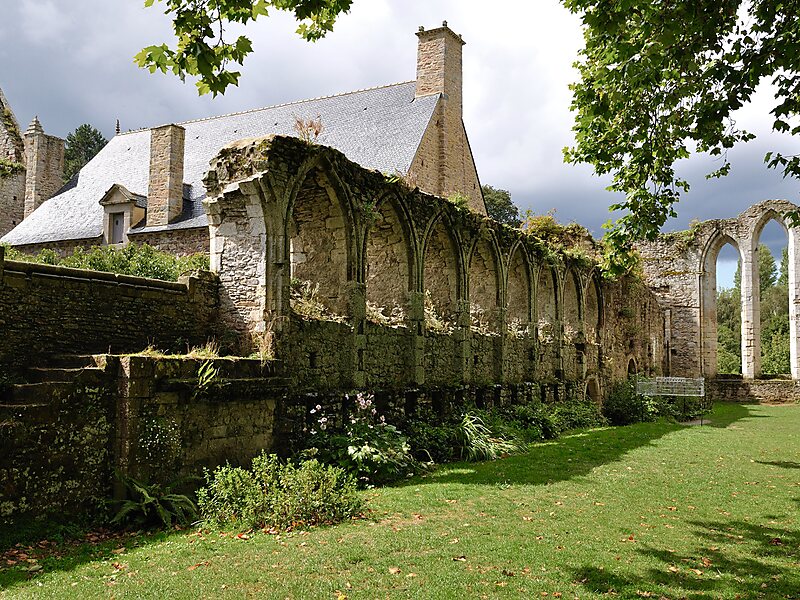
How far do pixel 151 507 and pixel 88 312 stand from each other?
235 centimetres

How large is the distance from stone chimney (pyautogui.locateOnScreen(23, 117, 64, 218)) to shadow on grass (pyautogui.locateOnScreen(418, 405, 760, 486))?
756 inches

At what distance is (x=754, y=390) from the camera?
2870 centimetres

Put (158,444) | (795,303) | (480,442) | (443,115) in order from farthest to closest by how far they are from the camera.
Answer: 1. (795,303)
2. (443,115)
3. (480,442)
4. (158,444)

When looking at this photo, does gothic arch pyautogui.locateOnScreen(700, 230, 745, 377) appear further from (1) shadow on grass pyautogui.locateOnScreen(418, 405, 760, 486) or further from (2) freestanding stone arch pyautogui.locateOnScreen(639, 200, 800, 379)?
(1) shadow on grass pyautogui.locateOnScreen(418, 405, 760, 486)

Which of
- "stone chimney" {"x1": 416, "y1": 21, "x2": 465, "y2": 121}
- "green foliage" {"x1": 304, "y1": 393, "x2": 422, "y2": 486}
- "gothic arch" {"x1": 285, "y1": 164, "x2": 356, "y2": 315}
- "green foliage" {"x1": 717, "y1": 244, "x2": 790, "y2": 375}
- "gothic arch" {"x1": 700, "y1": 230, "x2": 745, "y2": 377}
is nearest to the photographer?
"green foliage" {"x1": 304, "y1": 393, "x2": 422, "y2": 486}

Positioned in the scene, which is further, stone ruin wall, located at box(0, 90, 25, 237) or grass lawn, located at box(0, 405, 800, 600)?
stone ruin wall, located at box(0, 90, 25, 237)

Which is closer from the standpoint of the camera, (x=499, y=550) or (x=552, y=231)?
(x=499, y=550)

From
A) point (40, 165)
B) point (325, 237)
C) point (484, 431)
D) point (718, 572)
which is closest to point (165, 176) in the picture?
point (40, 165)

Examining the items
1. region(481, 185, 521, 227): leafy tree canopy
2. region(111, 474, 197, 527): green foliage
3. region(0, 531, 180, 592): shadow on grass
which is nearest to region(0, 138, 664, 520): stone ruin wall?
region(111, 474, 197, 527): green foliage

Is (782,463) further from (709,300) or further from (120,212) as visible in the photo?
(709,300)

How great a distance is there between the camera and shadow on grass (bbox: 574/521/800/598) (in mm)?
5111

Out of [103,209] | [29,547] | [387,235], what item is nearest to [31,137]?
Result: [103,209]

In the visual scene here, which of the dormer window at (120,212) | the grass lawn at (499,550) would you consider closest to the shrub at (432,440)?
the grass lawn at (499,550)

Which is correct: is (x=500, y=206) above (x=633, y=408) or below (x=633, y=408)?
above
